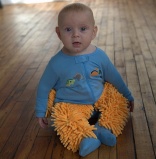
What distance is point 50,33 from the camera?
9.64ft

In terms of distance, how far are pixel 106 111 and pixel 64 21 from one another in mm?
408

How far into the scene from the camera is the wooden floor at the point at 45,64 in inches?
44.8

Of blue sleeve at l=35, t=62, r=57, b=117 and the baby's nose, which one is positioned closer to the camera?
the baby's nose

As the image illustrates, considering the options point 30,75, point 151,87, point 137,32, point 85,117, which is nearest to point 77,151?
point 85,117

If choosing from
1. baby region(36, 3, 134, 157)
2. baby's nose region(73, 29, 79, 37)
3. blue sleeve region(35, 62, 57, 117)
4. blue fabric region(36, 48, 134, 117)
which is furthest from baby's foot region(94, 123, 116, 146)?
baby's nose region(73, 29, 79, 37)

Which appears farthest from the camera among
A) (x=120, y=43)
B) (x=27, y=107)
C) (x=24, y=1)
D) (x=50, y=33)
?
(x=24, y=1)

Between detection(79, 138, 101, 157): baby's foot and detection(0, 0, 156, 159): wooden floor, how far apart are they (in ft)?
0.07

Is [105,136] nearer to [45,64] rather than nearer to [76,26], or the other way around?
[76,26]

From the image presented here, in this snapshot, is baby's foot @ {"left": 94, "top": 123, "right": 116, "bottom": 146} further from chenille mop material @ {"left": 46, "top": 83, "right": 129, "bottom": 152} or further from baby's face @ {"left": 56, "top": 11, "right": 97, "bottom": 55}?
baby's face @ {"left": 56, "top": 11, "right": 97, "bottom": 55}

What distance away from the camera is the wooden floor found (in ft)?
3.73

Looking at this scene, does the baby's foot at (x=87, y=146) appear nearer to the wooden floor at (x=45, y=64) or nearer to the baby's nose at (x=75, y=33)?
the wooden floor at (x=45, y=64)

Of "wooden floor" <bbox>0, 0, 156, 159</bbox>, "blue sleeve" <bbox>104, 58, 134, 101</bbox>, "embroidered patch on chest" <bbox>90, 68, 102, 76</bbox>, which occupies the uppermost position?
"embroidered patch on chest" <bbox>90, 68, 102, 76</bbox>

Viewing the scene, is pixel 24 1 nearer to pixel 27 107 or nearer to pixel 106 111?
pixel 27 107

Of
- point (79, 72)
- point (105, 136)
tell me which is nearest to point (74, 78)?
point (79, 72)
